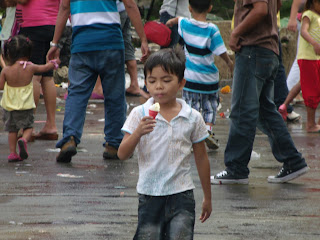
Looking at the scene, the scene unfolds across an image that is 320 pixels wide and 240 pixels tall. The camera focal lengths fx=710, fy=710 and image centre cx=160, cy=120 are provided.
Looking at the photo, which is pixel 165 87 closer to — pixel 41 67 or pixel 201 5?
pixel 41 67

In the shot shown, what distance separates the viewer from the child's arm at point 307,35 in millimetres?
8594

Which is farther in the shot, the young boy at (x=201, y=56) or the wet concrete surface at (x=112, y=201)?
the young boy at (x=201, y=56)

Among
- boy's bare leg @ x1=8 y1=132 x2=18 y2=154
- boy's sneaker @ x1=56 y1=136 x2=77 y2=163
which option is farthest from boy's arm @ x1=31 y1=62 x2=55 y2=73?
boy's sneaker @ x1=56 y1=136 x2=77 y2=163

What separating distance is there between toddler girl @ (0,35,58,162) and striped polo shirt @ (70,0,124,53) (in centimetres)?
61

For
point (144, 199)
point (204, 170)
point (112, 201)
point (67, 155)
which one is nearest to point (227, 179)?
point (112, 201)

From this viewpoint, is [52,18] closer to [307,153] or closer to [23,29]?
[23,29]

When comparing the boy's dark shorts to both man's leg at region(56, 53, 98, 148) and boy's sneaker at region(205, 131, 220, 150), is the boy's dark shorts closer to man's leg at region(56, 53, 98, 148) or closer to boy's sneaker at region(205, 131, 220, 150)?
man's leg at region(56, 53, 98, 148)

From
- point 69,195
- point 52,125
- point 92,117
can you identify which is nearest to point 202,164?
point 69,195

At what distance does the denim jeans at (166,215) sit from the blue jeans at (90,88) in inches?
127

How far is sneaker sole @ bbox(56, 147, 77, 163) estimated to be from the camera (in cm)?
651

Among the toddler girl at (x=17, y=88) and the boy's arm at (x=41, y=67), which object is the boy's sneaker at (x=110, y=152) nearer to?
the toddler girl at (x=17, y=88)

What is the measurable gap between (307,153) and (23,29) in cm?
345

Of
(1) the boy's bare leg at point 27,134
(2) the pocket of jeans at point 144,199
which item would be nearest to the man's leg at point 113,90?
(1) the boy's bare leg at point 27,134

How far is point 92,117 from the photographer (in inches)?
388
